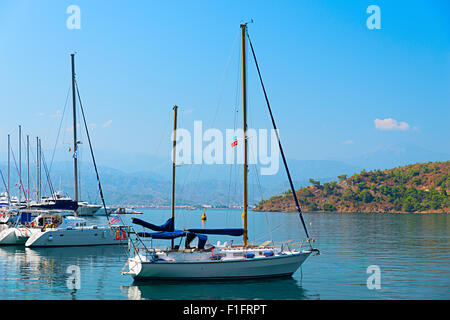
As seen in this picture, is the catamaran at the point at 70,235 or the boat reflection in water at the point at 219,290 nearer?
the boat reflection in water at the point at 219,290

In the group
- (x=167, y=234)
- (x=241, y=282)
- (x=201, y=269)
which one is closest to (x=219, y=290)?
(x=201, y=269)

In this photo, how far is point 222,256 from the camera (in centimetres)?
3056

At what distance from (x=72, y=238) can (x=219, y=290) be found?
26.5 m

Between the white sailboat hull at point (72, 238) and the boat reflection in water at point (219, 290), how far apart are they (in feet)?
65.9

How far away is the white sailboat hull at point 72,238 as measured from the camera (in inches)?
1935

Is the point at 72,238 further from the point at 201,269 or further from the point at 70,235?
the point at 201,269

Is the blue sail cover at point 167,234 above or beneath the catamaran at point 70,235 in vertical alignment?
above

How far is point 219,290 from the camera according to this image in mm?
28547

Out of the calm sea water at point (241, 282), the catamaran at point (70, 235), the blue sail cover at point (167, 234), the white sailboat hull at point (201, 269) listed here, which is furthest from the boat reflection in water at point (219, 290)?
the catamaran at point (70, 235)

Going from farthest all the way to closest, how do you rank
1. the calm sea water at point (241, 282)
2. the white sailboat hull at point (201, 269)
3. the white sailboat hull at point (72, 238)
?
the white sailboat hull at point (72, 238) → the white sailboat hull at point (201, 269) → the calm sea water at point (241, 282)

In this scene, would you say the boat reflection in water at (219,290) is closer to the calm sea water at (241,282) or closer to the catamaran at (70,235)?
the calm sea water at (241,282)

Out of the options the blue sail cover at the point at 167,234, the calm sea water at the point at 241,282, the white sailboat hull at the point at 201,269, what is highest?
the blue sail cover at the point at 167,234
